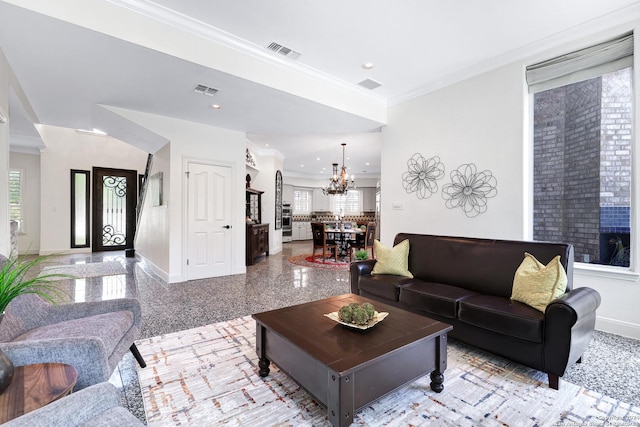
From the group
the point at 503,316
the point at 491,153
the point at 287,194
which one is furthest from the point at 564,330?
the point at 287,194

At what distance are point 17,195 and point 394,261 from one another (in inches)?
369

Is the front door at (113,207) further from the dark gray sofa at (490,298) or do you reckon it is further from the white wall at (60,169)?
the dark gray sofa at (490,298)

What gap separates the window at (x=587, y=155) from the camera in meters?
3.01

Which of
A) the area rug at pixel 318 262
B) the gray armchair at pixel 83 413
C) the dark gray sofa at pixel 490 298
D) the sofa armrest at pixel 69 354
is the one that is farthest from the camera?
the area rug at pixel 318 262

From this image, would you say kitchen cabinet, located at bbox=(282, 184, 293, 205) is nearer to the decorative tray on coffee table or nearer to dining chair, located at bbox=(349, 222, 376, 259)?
dining chair, located at bbox=(349, 222, 376, 259)

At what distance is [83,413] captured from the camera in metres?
1.01

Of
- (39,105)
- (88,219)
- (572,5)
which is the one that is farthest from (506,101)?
(88,219)

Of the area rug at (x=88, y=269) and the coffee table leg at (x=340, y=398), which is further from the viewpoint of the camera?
the area rug at (x=88, y=269)

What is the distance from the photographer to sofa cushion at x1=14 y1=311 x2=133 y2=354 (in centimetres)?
172

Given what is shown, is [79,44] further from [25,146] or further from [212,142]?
[25,146]

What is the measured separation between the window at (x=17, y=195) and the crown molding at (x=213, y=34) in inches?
300

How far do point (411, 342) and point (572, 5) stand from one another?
3401 millimetres

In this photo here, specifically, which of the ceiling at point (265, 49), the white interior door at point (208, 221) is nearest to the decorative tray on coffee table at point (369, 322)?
the ceiling at point (265, 49)

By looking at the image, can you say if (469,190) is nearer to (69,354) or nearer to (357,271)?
(357,271)
